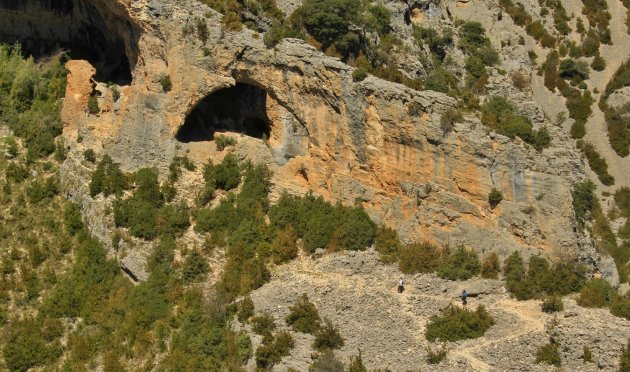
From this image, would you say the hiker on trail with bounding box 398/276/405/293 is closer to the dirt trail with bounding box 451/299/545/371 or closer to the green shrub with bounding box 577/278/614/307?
the dirt trail with bounding box 451/299/545/371

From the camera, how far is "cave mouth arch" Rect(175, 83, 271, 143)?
37656 mm

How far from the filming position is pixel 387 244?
33.8 m

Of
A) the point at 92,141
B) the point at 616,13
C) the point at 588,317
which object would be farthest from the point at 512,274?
the point at 616,13

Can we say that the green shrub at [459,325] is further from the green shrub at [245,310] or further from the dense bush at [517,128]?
the dense bush at [517,128]

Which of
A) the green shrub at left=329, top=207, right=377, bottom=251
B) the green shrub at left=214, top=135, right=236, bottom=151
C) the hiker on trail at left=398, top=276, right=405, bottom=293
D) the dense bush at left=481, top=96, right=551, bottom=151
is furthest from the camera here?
the green shrub at left=214, top=135, right=236, bottom=151

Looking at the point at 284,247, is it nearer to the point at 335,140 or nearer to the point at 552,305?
the point at 335,140

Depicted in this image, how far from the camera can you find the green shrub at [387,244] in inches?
1314

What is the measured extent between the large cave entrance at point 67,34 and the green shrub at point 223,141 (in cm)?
525

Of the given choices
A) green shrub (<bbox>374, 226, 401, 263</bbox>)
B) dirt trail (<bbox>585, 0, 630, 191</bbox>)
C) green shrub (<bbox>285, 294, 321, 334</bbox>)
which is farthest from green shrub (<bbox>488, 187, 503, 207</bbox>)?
dirt trail (<bbox>585, 0, 630, 191</bbox>)

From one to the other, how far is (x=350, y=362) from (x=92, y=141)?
14.7 meters

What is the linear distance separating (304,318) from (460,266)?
6.17 metres

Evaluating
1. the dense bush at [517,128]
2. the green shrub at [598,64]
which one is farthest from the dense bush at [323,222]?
the green shrub at [598,64]

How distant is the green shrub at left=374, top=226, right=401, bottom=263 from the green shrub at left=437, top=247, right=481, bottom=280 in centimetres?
183

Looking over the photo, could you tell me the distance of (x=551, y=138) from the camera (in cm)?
3528
